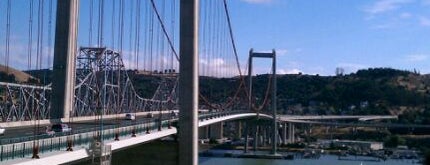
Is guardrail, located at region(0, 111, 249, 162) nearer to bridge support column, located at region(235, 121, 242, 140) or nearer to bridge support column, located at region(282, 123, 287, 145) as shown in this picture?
bridge support column, located at region(235, 121, 242, 140)

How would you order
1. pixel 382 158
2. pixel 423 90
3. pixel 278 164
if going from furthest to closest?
pixel 423 90 < pixel 382 158 < pixel 278 164

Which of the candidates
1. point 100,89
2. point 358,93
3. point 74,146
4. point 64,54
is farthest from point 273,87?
point 358,93

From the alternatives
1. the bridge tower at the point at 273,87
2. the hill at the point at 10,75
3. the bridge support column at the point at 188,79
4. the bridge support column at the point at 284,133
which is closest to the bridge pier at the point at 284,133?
the bridge support column at the point at 284,133

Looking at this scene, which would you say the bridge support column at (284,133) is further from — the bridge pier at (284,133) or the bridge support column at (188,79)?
the bridge support column at (188,79)

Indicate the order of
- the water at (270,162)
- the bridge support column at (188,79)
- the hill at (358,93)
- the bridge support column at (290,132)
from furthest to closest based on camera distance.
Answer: the hill at (358,93), the bridge support column at (290,132), the water at (270,162), the bridge support column at (188,79)

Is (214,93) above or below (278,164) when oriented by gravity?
above

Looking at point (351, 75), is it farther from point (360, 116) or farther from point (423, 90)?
point (360, 116)

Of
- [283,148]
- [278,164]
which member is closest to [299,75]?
[283,148]
